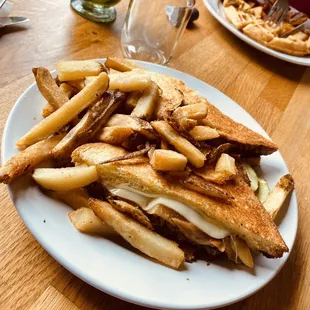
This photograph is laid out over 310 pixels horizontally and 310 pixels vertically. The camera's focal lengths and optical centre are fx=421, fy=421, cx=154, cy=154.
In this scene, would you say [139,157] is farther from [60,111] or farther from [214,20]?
[214,20]

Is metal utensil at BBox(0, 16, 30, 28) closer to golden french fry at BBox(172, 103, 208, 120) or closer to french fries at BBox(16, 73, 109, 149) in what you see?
french fries at BBox(16, 73, 109, 149)

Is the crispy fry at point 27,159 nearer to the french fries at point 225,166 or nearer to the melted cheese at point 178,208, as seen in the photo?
the melted cheese at point 178,208

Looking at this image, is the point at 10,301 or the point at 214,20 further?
the point at 214,20

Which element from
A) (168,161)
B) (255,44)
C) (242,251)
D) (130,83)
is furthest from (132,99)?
(255,44)

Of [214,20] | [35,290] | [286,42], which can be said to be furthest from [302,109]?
[35,290]

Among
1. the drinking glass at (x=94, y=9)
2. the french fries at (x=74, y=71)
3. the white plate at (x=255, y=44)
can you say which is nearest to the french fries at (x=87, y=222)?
the french fries at (x=74, y=71)
